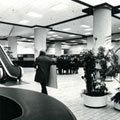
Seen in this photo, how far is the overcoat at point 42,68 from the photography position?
4.73m

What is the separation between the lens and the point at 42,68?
473 centimetres

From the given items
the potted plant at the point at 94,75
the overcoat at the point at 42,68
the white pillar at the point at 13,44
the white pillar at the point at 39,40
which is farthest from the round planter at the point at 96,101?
the white pillar at the point at 13,44

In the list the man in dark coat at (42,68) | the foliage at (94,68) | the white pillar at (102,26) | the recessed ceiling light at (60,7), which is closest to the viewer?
the foliage at (94,68)

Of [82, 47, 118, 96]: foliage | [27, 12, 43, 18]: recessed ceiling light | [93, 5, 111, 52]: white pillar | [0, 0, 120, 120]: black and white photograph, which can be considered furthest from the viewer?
[27, 12, 43, 18]: recessed ceiling light

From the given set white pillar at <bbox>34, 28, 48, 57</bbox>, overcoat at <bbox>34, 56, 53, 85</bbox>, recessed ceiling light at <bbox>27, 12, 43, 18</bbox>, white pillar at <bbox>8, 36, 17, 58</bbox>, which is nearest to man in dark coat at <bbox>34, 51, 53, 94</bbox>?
overcoat at <bbox>34, 56, 53, 85</bbox>

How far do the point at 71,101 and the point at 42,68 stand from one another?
124cm

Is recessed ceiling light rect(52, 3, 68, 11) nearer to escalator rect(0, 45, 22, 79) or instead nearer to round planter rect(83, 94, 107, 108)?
escalator rect(0, 45, 22, 79)


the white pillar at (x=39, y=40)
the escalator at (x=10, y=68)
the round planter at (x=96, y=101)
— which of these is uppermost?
the white pillar at (x=39, y=40)

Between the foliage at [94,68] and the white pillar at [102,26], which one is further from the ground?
the white pillar at [102,26]

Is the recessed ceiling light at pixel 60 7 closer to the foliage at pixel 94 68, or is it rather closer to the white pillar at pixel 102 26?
the white pillar at pixel 102 26

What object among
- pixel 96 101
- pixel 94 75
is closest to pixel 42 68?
pixel 94 75

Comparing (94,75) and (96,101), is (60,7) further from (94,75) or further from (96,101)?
(96,101)

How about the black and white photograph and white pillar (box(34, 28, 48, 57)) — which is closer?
the black and white photograph

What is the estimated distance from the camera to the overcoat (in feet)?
15.5
